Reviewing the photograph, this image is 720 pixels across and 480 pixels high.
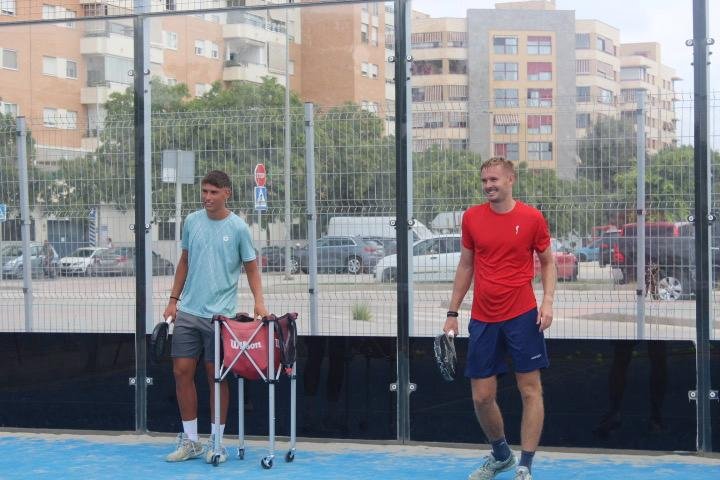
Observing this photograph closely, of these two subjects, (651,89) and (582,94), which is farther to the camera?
(582,94)

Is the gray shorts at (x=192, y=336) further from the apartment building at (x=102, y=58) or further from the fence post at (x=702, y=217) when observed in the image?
the fence post at (x=702, y=217)

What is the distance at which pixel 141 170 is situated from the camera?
812 cm

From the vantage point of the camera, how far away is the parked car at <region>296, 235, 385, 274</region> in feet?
25.6

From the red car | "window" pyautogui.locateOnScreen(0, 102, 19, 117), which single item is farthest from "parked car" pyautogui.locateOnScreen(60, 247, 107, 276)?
the red car

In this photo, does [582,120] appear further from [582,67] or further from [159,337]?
[159,337]

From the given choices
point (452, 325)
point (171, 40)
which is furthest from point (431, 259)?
point (171, 40)

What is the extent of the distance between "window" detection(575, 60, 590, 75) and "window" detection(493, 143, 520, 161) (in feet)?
2.00

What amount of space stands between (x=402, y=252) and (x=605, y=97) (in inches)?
64.8

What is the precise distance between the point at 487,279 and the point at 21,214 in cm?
376

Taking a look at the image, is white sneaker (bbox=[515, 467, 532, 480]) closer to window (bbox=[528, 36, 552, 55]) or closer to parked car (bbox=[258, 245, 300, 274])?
parked car (bbox=[258, 245, 300, 274])

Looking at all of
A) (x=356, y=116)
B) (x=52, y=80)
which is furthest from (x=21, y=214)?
(x=356, y=116)

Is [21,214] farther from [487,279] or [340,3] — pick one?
[487,279]

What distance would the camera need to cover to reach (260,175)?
802 cm

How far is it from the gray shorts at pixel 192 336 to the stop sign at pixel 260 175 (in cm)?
117
